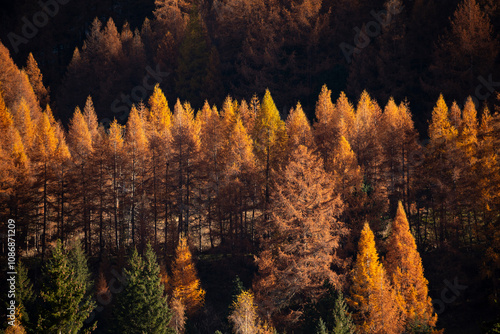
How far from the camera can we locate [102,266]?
38.3 m

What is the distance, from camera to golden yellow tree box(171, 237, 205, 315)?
33.9 m

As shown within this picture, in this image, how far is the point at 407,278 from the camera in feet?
100

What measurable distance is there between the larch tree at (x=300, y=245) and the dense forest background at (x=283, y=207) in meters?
0.15

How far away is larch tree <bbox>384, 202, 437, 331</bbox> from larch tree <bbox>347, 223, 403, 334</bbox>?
2.39ft

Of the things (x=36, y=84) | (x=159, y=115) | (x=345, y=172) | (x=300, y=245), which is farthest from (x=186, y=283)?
(x=36, y=84)

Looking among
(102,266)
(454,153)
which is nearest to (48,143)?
(102,266)

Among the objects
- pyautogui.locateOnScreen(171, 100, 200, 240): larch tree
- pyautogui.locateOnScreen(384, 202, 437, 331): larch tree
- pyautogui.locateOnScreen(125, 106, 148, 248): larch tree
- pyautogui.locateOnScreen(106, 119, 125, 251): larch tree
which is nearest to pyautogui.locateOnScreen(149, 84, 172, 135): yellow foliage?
pyautogui.locateOnScreen(125, 106, 148, 248): larch tree

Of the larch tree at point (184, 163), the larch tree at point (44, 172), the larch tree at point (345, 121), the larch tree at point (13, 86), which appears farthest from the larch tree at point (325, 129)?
→ the larch tree at point (13, 86)

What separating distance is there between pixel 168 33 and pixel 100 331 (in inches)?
2990

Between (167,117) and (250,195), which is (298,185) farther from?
(167,117)

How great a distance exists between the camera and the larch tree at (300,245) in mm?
30141

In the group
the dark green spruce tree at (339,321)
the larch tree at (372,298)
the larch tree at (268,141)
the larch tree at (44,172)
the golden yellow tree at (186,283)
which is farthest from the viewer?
the larch tree at (268,141)

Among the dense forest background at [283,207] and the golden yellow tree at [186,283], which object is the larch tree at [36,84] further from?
the golden yellow tree at [186,283]

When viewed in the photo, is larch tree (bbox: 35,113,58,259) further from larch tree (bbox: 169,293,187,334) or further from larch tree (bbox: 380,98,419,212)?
larch tree (bbox: 380,98,419,212)
